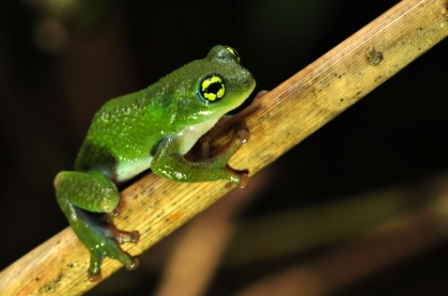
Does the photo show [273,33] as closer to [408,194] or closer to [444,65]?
[444,65]

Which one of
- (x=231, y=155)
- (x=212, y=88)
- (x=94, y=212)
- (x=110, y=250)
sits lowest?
(x=110, y=250)

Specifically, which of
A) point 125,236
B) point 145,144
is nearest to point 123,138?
point 145,144

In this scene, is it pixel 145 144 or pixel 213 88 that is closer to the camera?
pixel 213 88

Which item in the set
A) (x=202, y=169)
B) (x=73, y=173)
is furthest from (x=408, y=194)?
(x=73, y=173)

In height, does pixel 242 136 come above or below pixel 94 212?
above

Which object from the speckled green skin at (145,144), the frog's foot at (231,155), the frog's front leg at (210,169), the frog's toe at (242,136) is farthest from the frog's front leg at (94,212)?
the frog's toe at (242,136)

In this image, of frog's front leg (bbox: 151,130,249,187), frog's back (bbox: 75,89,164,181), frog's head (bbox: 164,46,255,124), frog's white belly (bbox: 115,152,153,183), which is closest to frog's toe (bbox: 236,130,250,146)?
frog's front leg (bbox: 151,130,249,187)

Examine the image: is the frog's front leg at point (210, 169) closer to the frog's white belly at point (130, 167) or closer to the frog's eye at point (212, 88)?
the frog's eye at point (212, 88)

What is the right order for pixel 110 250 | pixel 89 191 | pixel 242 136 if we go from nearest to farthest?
pixel 242 136, pixel 110 250, pixel 89 191

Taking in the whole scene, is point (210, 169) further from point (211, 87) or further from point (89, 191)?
point (89, 191)
